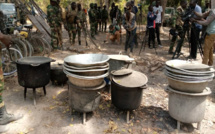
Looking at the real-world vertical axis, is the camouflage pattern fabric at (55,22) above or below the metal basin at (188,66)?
above

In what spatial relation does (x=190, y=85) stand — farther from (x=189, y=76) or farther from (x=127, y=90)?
(x=127, y=90)

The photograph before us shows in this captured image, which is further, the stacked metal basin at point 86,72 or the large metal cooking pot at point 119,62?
the large metal cooking pot at point 119,62

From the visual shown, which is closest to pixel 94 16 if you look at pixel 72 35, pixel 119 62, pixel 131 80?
pixel 72 35

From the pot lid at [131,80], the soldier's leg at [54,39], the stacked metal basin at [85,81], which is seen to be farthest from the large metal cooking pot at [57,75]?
the soldier's leg at [54,39]

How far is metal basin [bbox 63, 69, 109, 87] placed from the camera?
2.70m

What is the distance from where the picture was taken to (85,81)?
2.80 meters

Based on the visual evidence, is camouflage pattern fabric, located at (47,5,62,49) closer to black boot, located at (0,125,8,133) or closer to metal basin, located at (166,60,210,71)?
black boot, located at (0,125,8,133)

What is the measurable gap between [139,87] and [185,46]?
7.00 m

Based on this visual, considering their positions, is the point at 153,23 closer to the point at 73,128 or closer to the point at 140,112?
the point at 140,112

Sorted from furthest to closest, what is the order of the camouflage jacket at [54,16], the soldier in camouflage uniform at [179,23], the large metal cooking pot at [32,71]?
the camouflage jacket at [54,16], the soldier in camouflage uniform at [179,23], the large metal cooking pot at [32,71]

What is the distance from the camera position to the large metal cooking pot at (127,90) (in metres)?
2.88

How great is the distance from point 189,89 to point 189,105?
25 centimetres

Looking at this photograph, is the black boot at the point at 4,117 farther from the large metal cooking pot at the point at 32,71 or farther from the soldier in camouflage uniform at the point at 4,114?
Result: the large metal cooking pot at the point at 32,71

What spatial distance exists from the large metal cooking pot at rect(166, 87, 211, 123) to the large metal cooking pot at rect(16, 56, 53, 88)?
7.56ft
